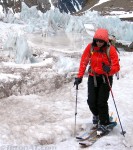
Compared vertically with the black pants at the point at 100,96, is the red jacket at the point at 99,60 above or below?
above

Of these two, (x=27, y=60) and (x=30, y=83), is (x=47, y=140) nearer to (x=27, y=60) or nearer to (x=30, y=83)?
(x=30, y=83)

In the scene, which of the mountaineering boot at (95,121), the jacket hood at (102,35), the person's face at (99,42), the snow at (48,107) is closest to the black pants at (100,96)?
the mountaineering boot at (95,121)

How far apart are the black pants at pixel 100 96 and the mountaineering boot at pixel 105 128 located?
4.0 inches

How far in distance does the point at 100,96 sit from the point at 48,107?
2559 millimetres

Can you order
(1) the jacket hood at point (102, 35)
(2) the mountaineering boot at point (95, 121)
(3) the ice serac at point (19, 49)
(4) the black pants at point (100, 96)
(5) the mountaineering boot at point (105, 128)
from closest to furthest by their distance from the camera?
1. (1) the jacket hood at point (102, 35)
2. (4) the black pants at point (100, 96)
3. (5) the mountaineering boot at point (105, 128)
4. (2) the mountaineering boot at point (95, 121)
5. (3) the ice serac at point (19, 49)

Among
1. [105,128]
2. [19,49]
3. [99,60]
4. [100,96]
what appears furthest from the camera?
[19,49]

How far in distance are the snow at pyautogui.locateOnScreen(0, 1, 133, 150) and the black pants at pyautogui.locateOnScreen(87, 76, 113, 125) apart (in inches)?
19.1

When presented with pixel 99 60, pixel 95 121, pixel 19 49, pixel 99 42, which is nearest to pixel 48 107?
pixel 95 121

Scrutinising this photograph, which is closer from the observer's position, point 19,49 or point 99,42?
point 99,42

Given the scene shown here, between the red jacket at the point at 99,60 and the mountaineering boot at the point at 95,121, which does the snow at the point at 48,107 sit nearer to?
the mountaineering boot at the point at 95,121

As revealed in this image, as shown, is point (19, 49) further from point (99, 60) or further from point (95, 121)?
point (99, 60)

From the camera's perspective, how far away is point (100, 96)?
22.5 feet

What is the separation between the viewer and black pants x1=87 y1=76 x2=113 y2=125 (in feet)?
22.5

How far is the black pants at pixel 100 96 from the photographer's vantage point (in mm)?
6859
